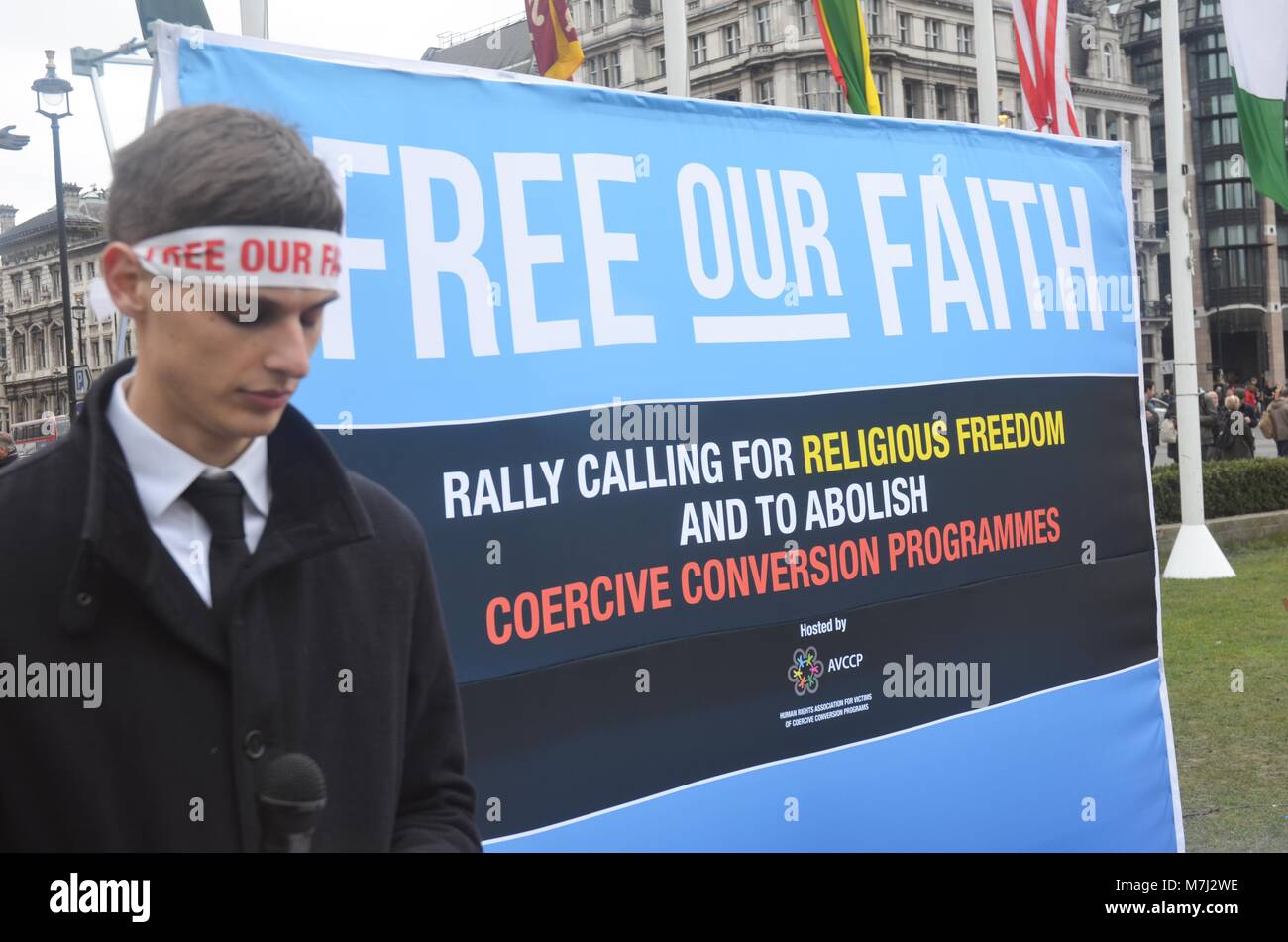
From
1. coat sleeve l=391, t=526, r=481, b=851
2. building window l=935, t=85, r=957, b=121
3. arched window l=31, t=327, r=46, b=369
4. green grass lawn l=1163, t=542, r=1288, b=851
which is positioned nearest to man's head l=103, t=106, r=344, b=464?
coat sleeve l=391, t=526, r=481, b=851

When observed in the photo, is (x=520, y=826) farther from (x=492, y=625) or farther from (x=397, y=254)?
(x=397, y=254)

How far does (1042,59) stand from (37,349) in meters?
39.3

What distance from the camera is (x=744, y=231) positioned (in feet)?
13.1

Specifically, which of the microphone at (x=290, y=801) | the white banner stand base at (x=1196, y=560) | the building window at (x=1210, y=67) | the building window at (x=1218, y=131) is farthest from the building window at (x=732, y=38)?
the microphone at (x=290, y=801)

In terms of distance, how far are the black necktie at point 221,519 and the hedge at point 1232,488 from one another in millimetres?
15513

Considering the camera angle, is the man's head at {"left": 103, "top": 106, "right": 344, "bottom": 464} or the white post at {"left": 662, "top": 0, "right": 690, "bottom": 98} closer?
the man's head at {"left": 103, "top": 106, "right": 344, "bottom": 464}

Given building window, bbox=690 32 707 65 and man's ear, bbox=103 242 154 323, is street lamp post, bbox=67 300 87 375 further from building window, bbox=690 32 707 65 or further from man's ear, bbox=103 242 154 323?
building window, bbox=690 32 707 65

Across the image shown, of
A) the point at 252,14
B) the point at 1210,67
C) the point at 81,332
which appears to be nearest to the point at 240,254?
the point at 252,14

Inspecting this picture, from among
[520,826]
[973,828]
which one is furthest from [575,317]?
[973,828]

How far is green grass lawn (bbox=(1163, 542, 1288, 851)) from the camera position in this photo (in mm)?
6059

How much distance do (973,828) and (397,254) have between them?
2.49 meters

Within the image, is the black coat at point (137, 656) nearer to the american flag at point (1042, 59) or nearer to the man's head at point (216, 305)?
the man's head at point (216, 305)

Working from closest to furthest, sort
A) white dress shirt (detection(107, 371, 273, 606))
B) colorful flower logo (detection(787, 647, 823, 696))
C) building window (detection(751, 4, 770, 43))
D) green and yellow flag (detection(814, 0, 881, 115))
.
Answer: white dress shirt (detection(107, 371, 273, 606)), colorful flower logo (detection(787, 647, 823, 696)), green and yellow flag (detection(814, 0, 881, 115)), building window (detection(751, 4, 770, 43))

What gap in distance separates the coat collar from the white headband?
0.68 feet
